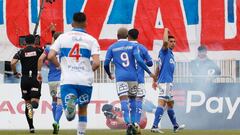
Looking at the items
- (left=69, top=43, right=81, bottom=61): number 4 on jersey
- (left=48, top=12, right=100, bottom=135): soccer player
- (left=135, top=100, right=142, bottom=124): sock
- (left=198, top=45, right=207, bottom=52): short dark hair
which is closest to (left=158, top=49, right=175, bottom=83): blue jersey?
(left=135, top=100, right=142, bottom=124): sock

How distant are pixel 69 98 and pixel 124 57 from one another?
3.76 m

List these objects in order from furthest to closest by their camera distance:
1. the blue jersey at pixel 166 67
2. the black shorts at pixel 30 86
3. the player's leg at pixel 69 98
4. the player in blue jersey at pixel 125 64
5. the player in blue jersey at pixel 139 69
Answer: the blue jersey at pixel 166 67 < the black shorts at pixel 30 86 < the player in blue jersey at pixel 139 69 < the player in blue jersey at pixel 125 64 < the player's leg at pixel 69 98

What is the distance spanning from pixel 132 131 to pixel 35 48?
11.8 ft

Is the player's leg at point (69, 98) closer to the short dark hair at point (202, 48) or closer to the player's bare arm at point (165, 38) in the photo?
the player's bare arm at point (165, 38)

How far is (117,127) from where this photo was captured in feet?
72.6

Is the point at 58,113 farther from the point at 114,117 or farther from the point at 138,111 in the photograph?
the point at 114,117

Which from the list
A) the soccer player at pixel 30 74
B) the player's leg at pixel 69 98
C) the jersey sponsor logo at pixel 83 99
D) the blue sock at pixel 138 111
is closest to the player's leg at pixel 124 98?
the blue sock at pixel 138 111

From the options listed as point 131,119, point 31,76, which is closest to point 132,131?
point 131,119

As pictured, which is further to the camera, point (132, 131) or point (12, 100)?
point (12, 100)

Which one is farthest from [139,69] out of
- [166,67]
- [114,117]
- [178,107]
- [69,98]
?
[69,98]

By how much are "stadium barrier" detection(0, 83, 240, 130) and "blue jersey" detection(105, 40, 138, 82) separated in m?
5.41

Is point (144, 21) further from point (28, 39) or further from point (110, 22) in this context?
point (28, 39)

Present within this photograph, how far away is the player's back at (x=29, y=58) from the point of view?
19.0 m

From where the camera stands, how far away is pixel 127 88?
1738cm
